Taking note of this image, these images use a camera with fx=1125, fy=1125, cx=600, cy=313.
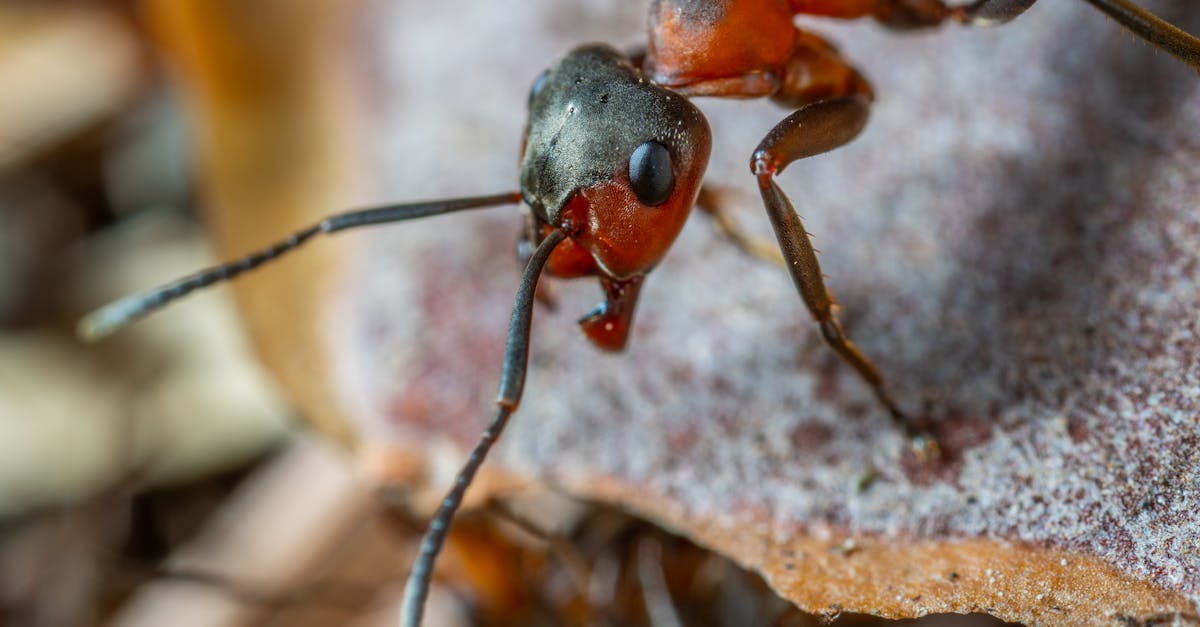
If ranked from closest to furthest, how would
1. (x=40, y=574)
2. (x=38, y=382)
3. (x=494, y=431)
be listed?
(x=494, y=431) → (x=40, y=574) → (x=38, y=382)

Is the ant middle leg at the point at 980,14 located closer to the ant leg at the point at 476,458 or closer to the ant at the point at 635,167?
the ant at the point at 635,167

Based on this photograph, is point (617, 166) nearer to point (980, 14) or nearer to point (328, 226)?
point (328, 226)

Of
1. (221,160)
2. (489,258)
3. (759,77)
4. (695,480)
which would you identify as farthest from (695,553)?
(221,160)

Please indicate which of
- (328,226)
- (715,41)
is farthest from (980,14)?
(328,226)

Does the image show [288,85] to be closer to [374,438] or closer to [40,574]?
[374,438]

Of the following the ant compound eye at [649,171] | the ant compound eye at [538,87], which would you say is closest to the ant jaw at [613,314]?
the ant compound eye at [649,171]

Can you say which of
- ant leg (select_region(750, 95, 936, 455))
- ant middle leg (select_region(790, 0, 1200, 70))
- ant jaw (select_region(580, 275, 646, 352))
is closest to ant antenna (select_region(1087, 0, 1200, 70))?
ant middle leg (select_region(790, 0, 1200, 70))
